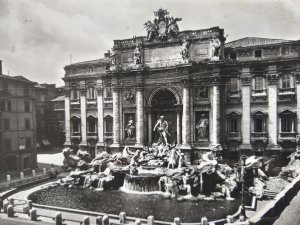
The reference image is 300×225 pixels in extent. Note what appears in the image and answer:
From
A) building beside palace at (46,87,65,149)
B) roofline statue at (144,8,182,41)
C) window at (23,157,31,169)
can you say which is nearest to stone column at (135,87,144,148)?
roofline statue at (144,8,182,41)

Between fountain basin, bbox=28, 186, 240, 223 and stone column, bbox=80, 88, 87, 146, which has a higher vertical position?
stone column, bbox=80, 88, 87, 146

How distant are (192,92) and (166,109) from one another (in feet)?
11.7

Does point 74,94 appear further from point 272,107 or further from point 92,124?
point 272,107

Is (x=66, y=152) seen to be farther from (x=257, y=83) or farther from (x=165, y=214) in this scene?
(x=257, y=83)

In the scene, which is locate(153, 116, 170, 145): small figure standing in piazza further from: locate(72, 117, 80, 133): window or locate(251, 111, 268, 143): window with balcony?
locate(72, 117, 80, 133): window

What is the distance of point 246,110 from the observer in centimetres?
2853

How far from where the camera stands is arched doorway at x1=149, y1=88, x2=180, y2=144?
31.8 m

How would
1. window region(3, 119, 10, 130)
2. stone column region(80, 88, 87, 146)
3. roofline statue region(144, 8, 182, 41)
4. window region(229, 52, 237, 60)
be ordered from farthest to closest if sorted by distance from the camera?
stone column region(80, 88, 87, 146) < window region(3, 119, 10, 130) < roofline statue region(144, 8, 182, 41) < window region(229, 52, 237, 60)

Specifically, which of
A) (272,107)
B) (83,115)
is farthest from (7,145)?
(272,107)

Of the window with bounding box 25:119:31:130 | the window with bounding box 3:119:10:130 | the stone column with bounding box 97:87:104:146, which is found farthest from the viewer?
the window with bounding box 25:119:31:130

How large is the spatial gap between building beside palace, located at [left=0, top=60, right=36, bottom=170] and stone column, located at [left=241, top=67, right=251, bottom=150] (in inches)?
965

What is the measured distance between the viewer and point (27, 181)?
2644 centimetres

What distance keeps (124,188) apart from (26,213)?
8645 mm

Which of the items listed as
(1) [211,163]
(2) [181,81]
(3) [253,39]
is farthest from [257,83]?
(1) [211,163]
